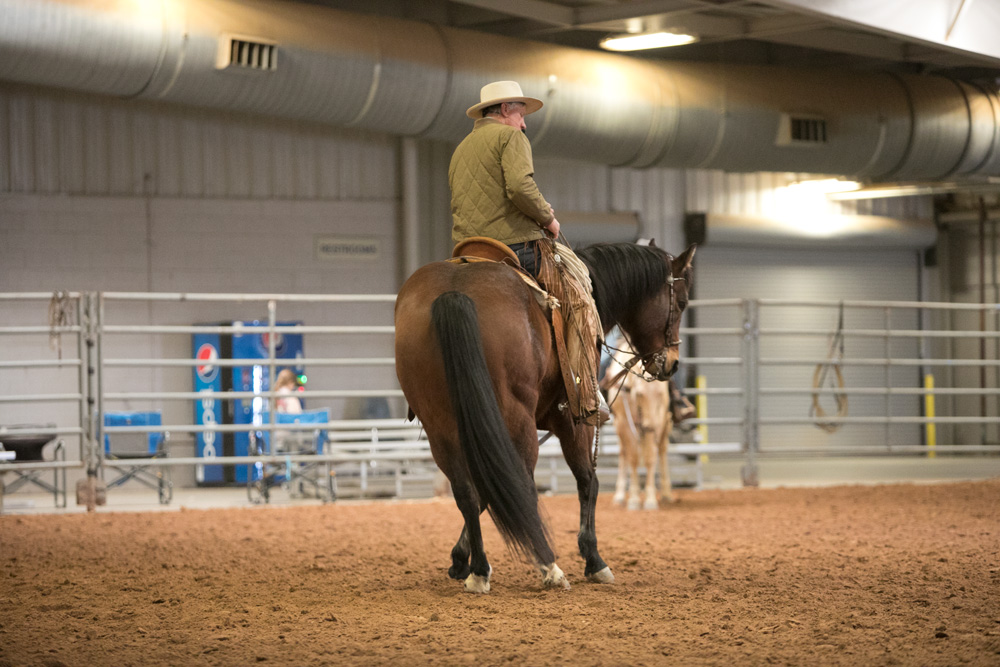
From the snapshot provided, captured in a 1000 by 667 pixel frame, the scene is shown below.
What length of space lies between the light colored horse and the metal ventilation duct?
2538 mm

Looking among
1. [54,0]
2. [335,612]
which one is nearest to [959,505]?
[335,612]

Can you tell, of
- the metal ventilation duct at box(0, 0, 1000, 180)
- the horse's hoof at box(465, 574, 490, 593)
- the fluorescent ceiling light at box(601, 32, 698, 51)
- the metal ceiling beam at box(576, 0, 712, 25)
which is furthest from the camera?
the fluorescent ceiling light at box(601, 32, 698, 51)

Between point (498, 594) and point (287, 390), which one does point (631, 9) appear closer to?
point (287, 390)

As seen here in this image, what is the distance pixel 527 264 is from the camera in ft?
15.4

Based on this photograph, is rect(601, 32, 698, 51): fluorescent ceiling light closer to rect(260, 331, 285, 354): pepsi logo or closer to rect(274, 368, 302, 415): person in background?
rect(274, 368, 302, 415): person in background

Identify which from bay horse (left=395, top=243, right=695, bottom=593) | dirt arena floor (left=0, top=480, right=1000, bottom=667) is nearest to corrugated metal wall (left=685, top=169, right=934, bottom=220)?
dirt arena floor (left=0, top=480, right=1000, bottom=667)

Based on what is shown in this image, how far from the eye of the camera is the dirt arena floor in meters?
3.41

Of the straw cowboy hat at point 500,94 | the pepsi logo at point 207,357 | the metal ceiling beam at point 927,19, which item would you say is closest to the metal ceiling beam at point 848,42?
the metal ceiling beam at point 927,19

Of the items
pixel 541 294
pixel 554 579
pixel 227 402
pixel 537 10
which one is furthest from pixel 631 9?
pixel 227 402

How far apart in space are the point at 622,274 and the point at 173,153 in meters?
9.39

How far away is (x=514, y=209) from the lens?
4723 millimetres

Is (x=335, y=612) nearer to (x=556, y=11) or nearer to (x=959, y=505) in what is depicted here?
(x=959, y=505)

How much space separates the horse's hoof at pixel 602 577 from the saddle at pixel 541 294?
2.44ft

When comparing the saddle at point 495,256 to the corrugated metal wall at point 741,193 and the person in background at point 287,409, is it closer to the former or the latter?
the person in background at point 287,409
